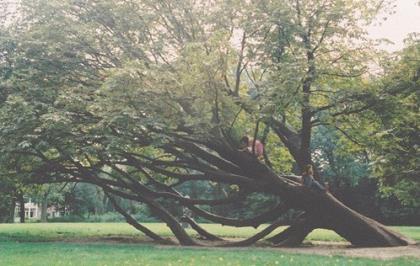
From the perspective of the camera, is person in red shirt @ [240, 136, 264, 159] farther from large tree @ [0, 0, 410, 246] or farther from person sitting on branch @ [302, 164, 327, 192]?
person sitting on branch @ [302, 164, 327, 192]

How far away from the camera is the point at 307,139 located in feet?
65.3

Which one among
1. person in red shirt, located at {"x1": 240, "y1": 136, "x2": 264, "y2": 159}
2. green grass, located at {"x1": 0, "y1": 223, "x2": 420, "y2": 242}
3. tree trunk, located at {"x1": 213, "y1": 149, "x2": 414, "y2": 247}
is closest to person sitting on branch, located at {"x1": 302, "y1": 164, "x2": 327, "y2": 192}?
tree trunk, located at {"x1": 213, "y1": 149, "x2": 414, "y2": 247}

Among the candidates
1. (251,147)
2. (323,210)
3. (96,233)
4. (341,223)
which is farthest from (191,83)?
(96,233)

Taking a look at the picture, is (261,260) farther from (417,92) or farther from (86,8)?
(86,8)

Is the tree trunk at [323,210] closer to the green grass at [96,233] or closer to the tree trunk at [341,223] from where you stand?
the tree trunk at [341,223]

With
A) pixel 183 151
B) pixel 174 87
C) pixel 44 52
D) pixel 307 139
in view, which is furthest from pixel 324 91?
pixel 44 52

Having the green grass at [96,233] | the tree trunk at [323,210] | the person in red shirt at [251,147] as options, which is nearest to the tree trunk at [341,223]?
the tree trunk at [323,210]

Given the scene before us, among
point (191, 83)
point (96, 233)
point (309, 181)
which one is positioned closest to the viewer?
point (191, 83)

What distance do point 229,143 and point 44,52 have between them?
7.58 m

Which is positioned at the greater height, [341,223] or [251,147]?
[251,147]

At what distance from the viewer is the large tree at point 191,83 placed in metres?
16.5

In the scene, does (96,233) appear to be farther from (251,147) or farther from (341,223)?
(341,223)

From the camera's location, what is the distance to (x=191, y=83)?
641 inches

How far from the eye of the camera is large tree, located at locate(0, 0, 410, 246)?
54.3 ft
